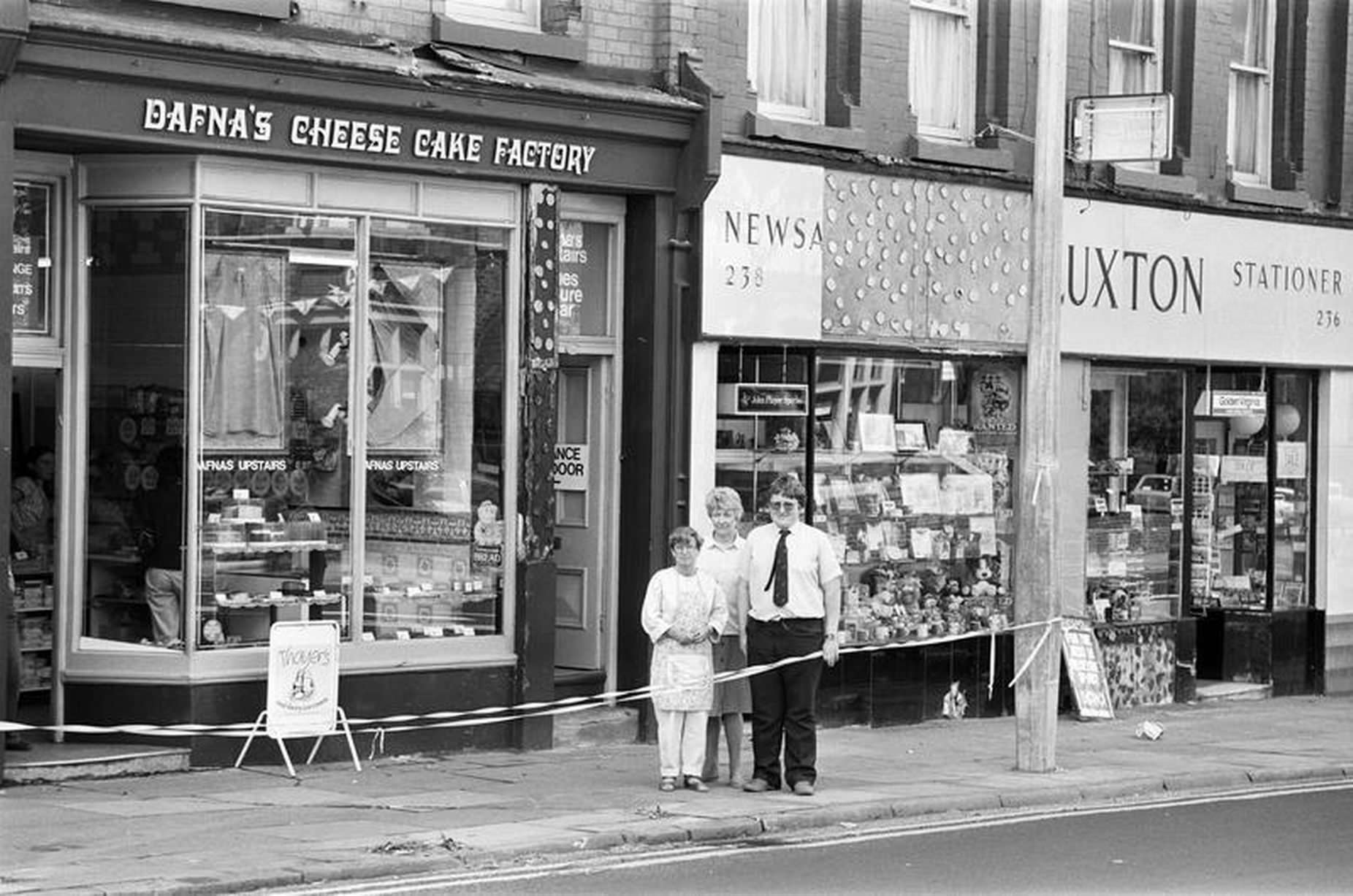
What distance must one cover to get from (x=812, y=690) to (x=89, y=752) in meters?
4.40

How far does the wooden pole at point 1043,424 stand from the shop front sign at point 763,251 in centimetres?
236

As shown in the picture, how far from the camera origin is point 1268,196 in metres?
22.2

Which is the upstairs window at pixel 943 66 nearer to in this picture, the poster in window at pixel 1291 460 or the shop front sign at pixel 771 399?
the shop front sign at pixel 771 399

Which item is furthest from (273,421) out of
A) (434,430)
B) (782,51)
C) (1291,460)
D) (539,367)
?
(1291,460)

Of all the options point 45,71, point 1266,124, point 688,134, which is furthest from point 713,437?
point 1266,124

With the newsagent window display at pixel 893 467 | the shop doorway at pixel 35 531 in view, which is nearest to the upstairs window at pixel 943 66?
the newsagent window display at pixel 893 467

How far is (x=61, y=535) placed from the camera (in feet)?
48.3

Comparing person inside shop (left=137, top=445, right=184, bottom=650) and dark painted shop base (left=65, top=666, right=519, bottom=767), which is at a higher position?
person inside shop (left=137, top=445, right=184, bottom=650)

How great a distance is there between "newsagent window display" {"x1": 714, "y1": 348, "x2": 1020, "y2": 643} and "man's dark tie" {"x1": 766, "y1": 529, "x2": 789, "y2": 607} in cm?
338

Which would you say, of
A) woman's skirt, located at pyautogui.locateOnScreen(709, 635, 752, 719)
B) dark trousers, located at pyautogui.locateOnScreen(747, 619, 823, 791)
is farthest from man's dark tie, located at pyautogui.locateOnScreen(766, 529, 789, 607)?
woman's skirt, located at pyautogui.locateOnScreen(709, 635, 752, 719)

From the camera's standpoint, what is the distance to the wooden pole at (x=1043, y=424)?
15.7 metres

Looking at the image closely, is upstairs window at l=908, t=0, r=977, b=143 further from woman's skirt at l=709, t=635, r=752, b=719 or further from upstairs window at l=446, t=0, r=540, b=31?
woman's skirt at l=709, t=635, r=752, b=719

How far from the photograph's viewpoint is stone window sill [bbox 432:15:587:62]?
51.4ft

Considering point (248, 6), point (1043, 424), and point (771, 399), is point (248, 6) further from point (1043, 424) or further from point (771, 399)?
point (1043, 424)
